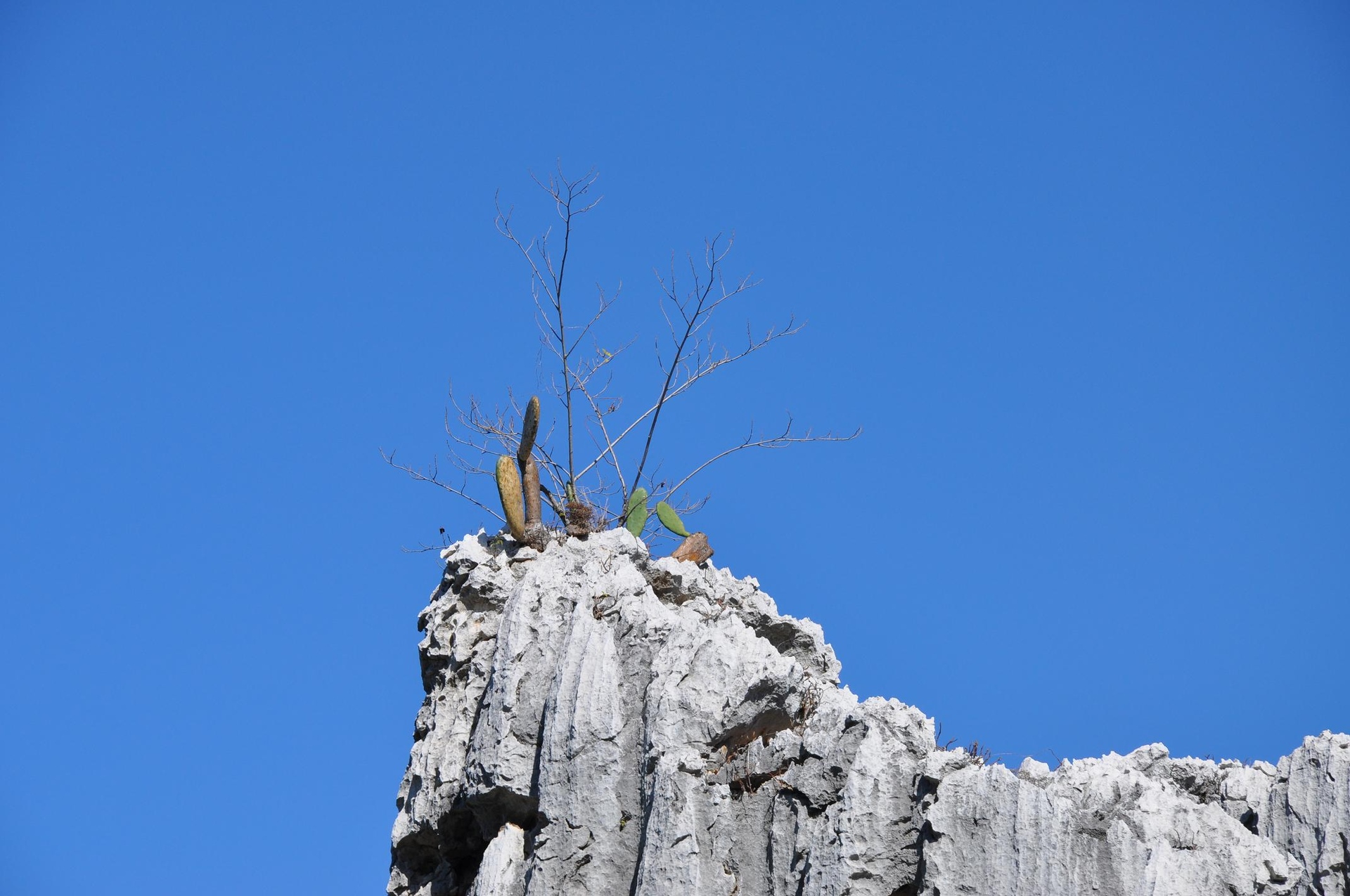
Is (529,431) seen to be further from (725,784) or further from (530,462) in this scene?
(725,784)

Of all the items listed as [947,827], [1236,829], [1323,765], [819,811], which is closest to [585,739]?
[819,811]

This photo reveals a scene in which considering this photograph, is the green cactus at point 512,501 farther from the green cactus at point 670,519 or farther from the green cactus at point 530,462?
the green cactus at point 670,519

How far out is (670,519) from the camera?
1427 cm

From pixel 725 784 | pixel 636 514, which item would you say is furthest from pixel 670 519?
pixel 725 784

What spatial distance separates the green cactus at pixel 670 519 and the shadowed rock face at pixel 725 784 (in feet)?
5.54

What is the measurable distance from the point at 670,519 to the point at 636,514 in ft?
1.69

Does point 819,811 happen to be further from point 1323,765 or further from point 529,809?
point 1323,765

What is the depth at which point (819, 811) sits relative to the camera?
30.1 ft

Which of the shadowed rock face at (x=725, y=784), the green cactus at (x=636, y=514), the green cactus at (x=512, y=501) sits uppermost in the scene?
the green cactus at (x=636, y=514)

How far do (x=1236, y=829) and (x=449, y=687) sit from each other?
670 cm

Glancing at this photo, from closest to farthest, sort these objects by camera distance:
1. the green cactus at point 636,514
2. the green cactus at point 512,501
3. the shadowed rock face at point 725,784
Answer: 1. the shadowed rock face at point 725,784
2. the green cactus at point 512,501
3. the green cactus at point 636,514

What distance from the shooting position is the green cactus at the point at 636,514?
13.8 m

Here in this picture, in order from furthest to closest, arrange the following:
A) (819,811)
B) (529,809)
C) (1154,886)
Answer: (529,809), (819,811), (1154,886)

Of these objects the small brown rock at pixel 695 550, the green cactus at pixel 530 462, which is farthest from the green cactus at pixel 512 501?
the small brown rock at pixel 695 550
